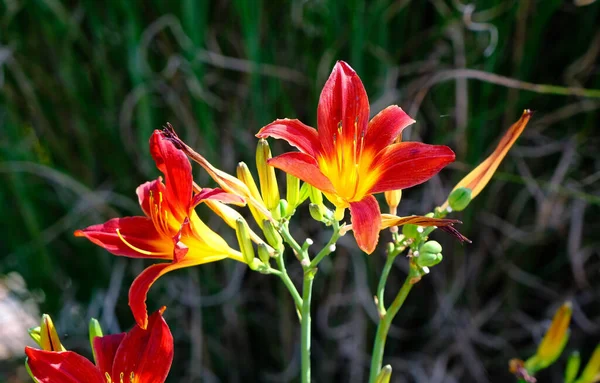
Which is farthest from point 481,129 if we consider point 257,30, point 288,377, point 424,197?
point 288,377

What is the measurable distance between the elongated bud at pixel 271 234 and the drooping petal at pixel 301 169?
59 mm

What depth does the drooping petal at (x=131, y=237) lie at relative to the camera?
1.34ft

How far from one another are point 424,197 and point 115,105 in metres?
0.52

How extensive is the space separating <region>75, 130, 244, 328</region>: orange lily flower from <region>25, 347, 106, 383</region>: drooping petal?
5 centimetres

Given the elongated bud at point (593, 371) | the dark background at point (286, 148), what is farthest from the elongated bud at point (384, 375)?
the dark background at point (286, 148)

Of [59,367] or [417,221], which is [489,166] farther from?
[59,367]

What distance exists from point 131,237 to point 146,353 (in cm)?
9

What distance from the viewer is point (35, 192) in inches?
41.4

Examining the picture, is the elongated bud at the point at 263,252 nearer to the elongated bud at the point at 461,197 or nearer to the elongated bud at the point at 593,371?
the elongated bud at the point at 461,197

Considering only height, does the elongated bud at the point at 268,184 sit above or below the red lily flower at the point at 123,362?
above

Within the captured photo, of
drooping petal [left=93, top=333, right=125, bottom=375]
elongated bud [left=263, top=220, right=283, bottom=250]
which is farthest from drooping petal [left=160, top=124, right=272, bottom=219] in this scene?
drooping petal [left=93, top=333, right=125, bottom=375]

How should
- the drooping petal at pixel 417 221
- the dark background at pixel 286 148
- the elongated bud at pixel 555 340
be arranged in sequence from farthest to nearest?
the dark background at pixel 286 148
the elongated bud at pixel 555 340
the drooping petal at pixel 417 221

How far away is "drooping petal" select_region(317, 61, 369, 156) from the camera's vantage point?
16.0 inches

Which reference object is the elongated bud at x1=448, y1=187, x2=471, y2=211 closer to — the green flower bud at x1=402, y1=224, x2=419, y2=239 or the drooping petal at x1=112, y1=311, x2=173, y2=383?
the green flower bud at x1=402, y1=224, x2=419, y2=239
